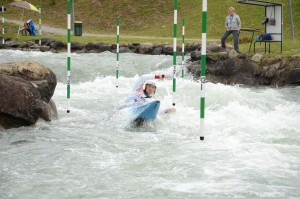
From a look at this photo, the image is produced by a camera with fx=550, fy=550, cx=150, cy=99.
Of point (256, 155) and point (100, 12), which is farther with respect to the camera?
point (100, 12)

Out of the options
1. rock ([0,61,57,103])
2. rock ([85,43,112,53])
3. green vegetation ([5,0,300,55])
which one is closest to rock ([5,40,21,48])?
rock ([85,43,112,53])

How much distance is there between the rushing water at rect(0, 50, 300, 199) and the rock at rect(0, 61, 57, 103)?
587 mm

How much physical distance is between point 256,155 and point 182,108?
13.6 feet

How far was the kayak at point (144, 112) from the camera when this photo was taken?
9195 millimetres

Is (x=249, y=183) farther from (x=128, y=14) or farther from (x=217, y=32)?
A: (x=128, y=14)

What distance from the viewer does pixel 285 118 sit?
10.1 metres

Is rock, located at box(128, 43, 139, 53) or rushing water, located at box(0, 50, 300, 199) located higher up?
rock, located at box(128, 43, 139, 53)

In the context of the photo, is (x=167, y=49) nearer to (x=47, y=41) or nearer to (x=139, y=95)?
(x=47, y=41)

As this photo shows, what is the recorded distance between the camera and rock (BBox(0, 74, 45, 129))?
8734 millimetres

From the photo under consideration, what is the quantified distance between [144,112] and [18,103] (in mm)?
2060

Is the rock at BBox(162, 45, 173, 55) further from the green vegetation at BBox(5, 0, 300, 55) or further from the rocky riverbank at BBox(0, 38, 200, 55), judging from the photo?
the green vegetation at BBox(5, 0, 300, 55)

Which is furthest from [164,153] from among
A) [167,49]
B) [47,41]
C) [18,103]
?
[47,41]

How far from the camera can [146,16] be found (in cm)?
3491

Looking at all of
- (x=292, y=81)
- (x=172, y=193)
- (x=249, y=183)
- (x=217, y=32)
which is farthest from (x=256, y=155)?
(x=217, y=32)
